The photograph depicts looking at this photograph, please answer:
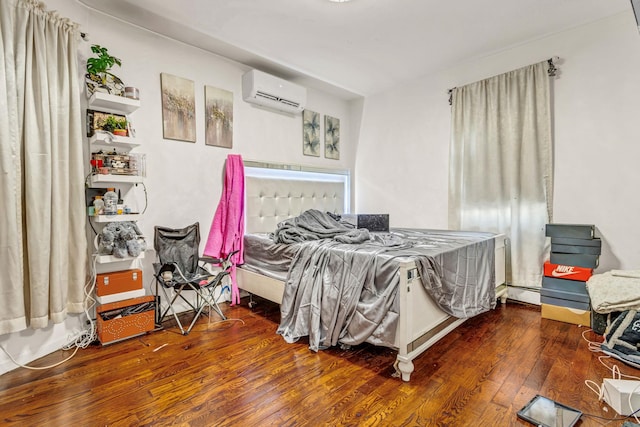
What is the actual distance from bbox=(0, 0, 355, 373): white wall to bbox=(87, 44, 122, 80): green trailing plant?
143 mm

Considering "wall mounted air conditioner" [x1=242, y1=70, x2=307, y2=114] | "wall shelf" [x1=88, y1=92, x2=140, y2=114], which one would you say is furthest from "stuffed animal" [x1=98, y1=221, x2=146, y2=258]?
"wall mounted air conditioner" [x1=242, y1=70, x2=307, y2=114]

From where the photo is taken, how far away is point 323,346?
2191 millimetres

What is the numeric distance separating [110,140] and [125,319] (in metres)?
A: 1.35

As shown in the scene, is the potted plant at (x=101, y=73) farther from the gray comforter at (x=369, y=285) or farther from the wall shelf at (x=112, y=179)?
the gray comforter at (x=369, y=285)

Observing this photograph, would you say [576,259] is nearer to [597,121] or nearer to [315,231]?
[597,121]

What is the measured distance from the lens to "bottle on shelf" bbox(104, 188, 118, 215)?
230cm

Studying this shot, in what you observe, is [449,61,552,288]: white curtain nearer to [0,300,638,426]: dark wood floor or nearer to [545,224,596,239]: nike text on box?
[545,224,596,239]: nike text on box

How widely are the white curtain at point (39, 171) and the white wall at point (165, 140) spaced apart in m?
0.22

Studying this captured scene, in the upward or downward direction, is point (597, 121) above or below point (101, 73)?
below

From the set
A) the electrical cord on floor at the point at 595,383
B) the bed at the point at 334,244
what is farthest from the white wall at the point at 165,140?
the electrical cord on floor at the point at 595,383

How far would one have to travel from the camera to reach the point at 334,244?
7.89ft

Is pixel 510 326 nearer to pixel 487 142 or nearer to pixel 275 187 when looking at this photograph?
pixel 487 142

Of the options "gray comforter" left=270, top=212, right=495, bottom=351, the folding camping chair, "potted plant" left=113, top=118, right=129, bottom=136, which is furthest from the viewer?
the folding camping chair

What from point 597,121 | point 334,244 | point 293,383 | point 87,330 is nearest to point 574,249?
point 597,121
